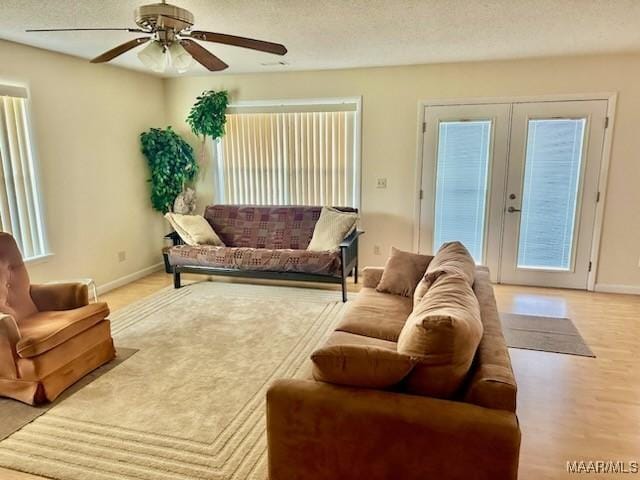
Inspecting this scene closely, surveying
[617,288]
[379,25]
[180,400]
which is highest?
[379,25]

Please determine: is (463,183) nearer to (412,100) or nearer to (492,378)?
(412,100)

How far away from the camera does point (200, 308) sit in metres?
4.07

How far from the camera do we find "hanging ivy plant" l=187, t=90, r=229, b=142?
5152mm

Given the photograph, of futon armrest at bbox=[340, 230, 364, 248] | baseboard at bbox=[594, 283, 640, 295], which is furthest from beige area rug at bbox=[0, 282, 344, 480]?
baseboard at bbox=[594, 283, 640, 295]

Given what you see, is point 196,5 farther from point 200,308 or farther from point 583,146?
point 583,146

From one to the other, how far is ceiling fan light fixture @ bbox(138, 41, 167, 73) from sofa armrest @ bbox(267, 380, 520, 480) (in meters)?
1.98

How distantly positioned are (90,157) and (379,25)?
10.5 ft

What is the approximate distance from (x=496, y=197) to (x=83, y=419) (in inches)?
166

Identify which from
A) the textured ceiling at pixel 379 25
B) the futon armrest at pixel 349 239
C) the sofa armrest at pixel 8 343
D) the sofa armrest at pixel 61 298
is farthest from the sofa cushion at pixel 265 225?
the sofa armrest at pixel 8 343

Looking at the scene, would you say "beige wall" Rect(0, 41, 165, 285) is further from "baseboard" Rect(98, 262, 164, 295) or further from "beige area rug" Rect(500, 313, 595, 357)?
"beige area rug" Rect(500, 313, 595, 357)

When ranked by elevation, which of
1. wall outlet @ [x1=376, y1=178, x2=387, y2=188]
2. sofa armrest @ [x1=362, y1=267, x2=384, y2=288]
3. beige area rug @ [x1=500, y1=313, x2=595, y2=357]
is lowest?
beige area rug @ [x1=500, y1=313, x2=595, y2=357]

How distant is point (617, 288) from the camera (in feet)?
14.8

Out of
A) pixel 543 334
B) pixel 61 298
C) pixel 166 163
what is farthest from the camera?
pixel 166 163

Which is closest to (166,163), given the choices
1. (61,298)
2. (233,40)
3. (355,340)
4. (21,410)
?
(61,298)
